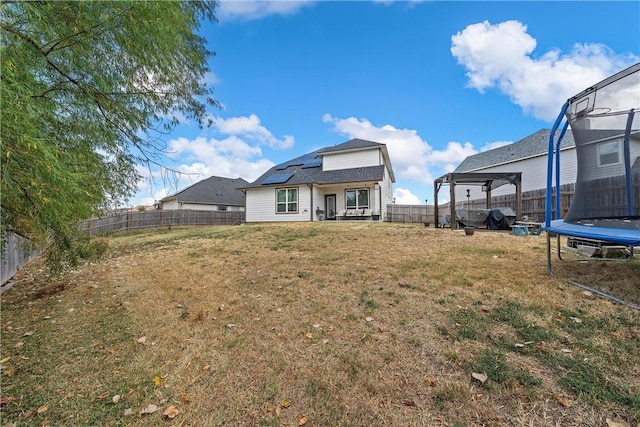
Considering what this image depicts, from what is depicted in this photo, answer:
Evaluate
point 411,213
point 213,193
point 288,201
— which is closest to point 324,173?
point 288,201

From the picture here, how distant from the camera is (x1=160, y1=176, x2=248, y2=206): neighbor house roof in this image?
25656 mm

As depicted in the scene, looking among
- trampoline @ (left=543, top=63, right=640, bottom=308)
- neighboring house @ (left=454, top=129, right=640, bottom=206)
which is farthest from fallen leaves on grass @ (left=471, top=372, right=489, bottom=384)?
neighboring house @ (left=454, top=129, right=640, bottom=206)

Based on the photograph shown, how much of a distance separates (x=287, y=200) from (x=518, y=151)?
53.9 ft

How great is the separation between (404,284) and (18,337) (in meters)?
5.00

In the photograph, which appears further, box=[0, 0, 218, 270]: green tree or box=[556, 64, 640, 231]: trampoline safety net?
box=[556, 64, 640, 231]: trampoline safety net

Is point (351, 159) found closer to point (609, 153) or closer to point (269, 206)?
point (269, 206)

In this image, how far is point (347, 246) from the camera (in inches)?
273

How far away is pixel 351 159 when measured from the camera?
1736 centimetres

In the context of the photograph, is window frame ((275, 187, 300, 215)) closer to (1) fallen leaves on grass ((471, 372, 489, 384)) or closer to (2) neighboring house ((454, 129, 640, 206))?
(2) neighboring house ((454, 129, 640, 206))

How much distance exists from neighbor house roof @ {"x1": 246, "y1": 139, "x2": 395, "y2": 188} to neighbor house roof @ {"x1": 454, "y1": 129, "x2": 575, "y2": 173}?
8686mm

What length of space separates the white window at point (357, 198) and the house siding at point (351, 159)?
1713 millimetres

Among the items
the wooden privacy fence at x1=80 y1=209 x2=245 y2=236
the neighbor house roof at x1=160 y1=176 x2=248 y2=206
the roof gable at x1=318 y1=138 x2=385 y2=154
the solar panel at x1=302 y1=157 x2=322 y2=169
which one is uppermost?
the roof gable at x1=318 y1=138 x2=385 y2=154

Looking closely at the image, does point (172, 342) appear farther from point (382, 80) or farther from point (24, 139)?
point (382, 80)

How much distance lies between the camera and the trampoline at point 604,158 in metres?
3.95
